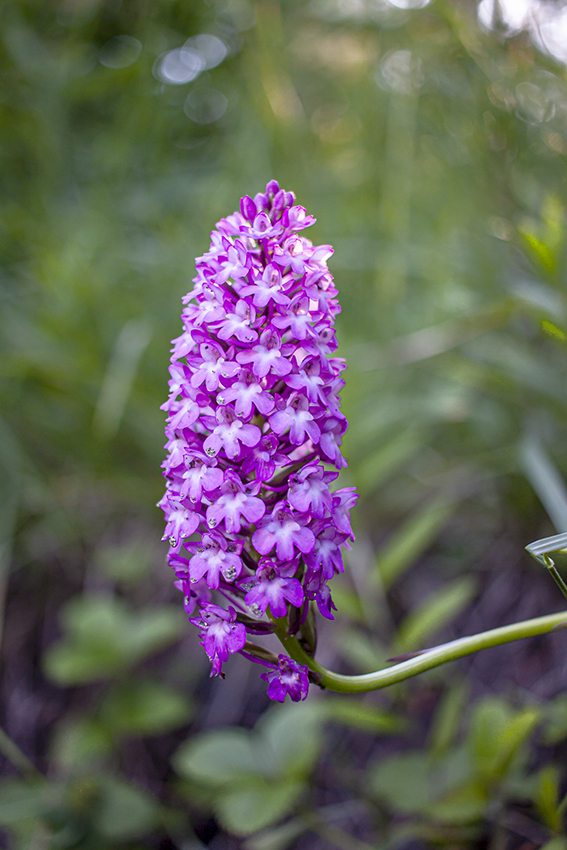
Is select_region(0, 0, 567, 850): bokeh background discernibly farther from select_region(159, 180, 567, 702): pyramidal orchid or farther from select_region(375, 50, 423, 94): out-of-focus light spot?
select_region(159, 180, 567, 702): pyramidal orchid

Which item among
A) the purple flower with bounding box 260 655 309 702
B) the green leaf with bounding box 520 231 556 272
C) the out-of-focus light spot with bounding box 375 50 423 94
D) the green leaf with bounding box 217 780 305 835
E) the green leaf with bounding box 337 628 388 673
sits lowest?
the green leaf with bounding box 217 780 305 835

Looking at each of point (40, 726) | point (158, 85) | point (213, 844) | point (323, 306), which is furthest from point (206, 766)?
point (158, 85)

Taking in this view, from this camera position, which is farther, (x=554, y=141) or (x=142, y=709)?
(x=554, y=141)

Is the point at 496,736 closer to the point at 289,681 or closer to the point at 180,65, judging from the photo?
the point at 289,681

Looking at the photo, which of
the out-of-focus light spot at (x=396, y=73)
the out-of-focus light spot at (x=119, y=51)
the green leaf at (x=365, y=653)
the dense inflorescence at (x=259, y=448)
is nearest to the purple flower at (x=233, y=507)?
the dense inflorescence at (x=259, y=448)

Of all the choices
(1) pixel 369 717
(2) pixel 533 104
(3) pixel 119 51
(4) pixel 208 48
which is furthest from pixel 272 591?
(3) pixel 119 51

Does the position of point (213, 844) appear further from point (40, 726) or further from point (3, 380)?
point (3, 380)

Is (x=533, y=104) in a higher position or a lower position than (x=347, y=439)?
higher

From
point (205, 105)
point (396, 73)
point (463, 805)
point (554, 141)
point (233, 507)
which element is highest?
point (205, 105)

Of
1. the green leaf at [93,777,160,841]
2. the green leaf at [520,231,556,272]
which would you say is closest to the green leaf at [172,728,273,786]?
the green leaf at [93,777,160,841]
